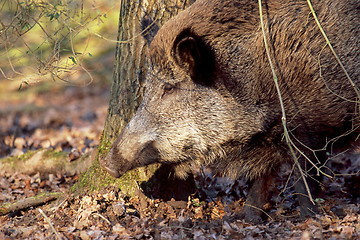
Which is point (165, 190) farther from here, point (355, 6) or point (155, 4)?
point (355, 6)

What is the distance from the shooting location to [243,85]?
5105 millimetres

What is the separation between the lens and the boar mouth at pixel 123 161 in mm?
5172

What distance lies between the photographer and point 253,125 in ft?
17.1

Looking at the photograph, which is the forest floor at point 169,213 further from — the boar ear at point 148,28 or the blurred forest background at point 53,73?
the boar ear at point 148,28

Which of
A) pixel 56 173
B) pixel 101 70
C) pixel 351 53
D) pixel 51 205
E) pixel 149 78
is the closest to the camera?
pixel 351 53

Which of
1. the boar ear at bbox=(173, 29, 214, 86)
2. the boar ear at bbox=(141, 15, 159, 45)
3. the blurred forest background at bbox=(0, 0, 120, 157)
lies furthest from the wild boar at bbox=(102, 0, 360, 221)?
the blurred forest background at bbox=(0, 0, 120, 157)

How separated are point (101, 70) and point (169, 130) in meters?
13.0

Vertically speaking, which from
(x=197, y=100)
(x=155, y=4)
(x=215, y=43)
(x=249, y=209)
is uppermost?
(x=155, y=4)

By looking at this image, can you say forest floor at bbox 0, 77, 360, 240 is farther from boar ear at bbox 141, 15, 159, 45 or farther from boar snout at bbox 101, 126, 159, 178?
boar ear at bbox 141, 15, 159, 45

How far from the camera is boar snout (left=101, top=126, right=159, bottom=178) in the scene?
518 cm

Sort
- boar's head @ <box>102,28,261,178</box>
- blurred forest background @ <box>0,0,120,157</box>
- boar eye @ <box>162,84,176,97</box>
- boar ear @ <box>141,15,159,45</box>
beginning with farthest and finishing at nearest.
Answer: boar ear @ <box>141,15,159,45</box>
blurred forest background @ <box>0,0,120,157</box>
boar eye @ <box>162,84,176,97</box>
boar's head @ <box>102,28,261,178</box>

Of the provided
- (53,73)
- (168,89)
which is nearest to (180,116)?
(168,89)

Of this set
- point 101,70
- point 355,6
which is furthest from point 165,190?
point 101,70

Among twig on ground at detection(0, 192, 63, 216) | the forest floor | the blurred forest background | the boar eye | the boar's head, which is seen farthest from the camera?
twig on ground at detection(0, 192, 63, 216)
